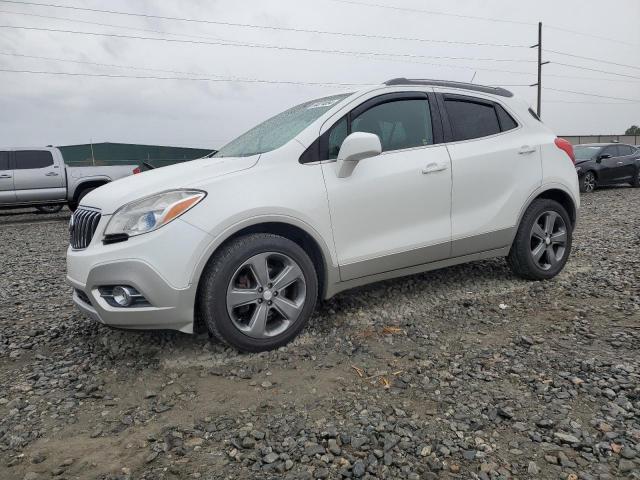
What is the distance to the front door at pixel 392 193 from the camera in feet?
11.0

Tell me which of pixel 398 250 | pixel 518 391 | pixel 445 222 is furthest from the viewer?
pixel 445 222

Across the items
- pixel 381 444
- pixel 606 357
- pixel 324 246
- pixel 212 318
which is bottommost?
pixel 606 357

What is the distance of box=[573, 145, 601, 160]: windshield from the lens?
A: 14484 mm

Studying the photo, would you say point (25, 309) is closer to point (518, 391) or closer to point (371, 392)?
point (371, 392)

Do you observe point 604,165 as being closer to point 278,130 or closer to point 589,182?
point 589,182

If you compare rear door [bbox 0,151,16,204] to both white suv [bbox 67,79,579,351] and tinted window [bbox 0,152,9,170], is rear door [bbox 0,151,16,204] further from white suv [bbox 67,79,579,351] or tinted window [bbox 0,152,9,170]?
white suv [bbox 67,79,579,351]

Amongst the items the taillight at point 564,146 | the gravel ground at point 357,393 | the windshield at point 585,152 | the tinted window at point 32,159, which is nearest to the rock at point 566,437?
the gravel ground at point 357,393

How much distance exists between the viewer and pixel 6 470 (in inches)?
81.3

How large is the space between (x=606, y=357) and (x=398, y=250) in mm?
1477

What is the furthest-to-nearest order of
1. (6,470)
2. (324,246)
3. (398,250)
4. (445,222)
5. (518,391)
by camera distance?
1. (445,222)
2. (398,250)
3. (324,246)
4. (518,391)
5. (6,470)

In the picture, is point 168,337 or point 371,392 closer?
point 371,392

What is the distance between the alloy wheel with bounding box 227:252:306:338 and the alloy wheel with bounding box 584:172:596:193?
13896 mm

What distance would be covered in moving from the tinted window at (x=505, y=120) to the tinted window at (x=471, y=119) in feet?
0.16

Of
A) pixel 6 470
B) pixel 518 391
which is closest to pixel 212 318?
pixel 6 470
